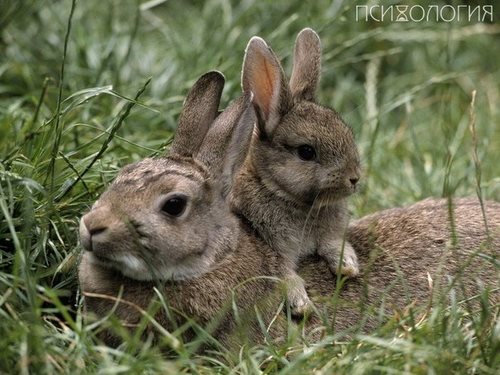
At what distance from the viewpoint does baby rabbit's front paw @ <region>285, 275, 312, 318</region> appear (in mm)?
5387

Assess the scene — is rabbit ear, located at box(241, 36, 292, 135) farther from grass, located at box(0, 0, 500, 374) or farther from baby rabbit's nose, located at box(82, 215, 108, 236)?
baby rabbit's nose, located at box(82, 215, 108, 236)

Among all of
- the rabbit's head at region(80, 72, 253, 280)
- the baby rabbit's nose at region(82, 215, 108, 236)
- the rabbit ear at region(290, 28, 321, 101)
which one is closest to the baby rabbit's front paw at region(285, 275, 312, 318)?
the rabbit's head at region(80, 72, 253, 280)

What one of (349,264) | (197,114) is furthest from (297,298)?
(197,114)

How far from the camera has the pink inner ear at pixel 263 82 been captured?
5.93m

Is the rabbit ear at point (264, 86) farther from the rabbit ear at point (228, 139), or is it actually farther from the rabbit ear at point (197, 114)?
the rabbit ear at point (228, 139)

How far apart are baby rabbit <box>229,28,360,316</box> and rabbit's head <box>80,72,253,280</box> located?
0.35 meters

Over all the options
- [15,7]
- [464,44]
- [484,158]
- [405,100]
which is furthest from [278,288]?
[464,44]

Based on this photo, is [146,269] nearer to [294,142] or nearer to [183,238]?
[183,238]

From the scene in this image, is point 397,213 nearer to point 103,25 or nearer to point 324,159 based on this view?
point 324,159

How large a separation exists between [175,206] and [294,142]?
1.04 m

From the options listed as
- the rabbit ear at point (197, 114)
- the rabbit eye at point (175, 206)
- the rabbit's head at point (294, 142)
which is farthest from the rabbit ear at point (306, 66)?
the rabbit eye at point (175, 206)

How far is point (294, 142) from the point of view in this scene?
5.82 m

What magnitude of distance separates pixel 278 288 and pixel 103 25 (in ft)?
13.1

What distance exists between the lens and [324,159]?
5.78 metres
